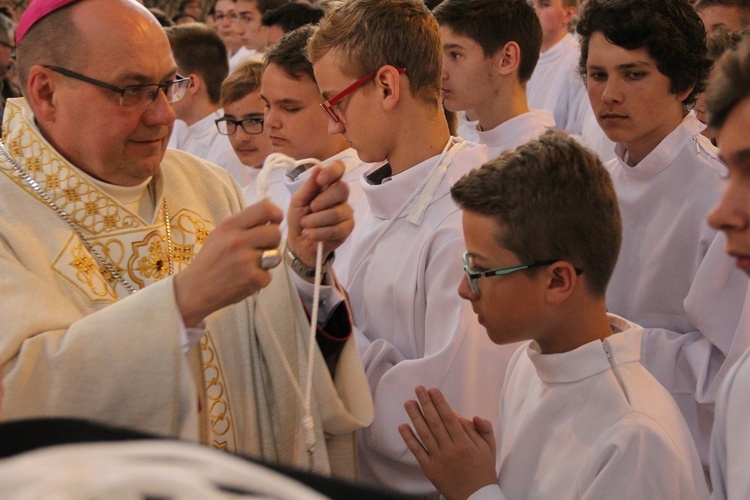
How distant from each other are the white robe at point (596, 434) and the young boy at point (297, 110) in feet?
5.72

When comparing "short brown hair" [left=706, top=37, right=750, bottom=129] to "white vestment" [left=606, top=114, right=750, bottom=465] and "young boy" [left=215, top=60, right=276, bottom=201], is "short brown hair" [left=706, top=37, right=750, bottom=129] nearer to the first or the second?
"white vestment" [left=606, top=114, right=750, bottom=465]

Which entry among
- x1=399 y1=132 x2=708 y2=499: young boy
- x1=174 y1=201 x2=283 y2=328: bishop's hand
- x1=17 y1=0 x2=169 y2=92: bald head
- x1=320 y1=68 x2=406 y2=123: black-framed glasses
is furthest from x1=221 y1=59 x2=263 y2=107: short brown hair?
x1=174 y1=201 x2=283 y2=328: bishop's hand

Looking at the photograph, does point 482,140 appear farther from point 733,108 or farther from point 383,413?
point 733,108

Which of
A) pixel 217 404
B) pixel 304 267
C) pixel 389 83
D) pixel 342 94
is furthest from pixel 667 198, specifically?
pixel 217 404

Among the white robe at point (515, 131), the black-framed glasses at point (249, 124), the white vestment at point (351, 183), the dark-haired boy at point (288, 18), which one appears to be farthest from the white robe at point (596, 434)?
the dark-haired boy at point (288, 18)

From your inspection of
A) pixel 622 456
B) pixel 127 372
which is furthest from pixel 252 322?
pixel 622 456

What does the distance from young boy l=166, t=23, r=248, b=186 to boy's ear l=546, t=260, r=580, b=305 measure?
3.97 meters

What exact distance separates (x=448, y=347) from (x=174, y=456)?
1.97 m

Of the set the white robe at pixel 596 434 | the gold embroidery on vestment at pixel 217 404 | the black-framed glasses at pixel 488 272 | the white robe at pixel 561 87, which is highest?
the black-framed glasses at pixel 488 272

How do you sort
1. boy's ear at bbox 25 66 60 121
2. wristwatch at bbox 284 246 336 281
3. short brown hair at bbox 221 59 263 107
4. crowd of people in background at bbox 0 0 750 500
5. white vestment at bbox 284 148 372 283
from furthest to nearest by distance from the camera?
short brown hair at bbox 221 59 263 107 → white vestment at bbox 284 148 372 283 → boy's ear at bbox 25 66 60 121 → wristwatch at bbox 284 246 336 281 → crowd of people in background at bbox 0 0 750 500

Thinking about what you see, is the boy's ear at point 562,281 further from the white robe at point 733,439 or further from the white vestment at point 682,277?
the white vestment at point 682,277

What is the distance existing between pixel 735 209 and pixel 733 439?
1.73 feet

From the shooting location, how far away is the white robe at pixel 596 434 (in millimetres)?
2008

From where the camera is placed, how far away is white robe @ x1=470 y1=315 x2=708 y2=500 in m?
2.01
